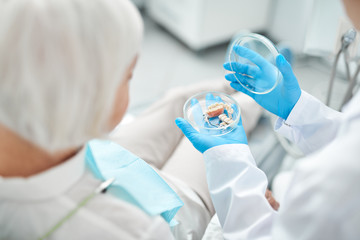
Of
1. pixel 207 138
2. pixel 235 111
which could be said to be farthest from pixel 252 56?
pixel 207 138

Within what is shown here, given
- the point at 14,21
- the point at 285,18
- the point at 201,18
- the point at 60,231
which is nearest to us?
the point at 14,21

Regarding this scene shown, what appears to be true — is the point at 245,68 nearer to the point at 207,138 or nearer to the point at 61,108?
the point at 207,138

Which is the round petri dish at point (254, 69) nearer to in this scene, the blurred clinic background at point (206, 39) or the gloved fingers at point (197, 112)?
the gloved fingers at point (197, 112)

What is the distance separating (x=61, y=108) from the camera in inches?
20.7

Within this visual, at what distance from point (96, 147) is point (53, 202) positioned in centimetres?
26

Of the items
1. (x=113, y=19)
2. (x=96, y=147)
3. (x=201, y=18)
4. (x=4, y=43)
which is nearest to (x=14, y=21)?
(x=4, y=43)

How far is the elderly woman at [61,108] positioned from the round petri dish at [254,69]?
0.48 metres

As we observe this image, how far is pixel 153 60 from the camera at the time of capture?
223 centimetres

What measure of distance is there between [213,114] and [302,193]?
39 centimetres

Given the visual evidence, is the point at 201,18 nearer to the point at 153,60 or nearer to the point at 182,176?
the point at 153,60

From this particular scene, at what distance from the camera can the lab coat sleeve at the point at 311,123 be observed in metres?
0.96

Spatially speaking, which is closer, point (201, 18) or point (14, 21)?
point (14, 21)

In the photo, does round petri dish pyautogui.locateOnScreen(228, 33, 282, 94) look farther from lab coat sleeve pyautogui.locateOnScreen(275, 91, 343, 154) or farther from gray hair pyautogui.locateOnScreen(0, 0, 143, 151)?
gray hair pyautogui.locateOnScreen(0, 0, 143, 151)

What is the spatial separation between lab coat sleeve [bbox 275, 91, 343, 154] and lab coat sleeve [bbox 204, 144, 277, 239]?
0.20 m
